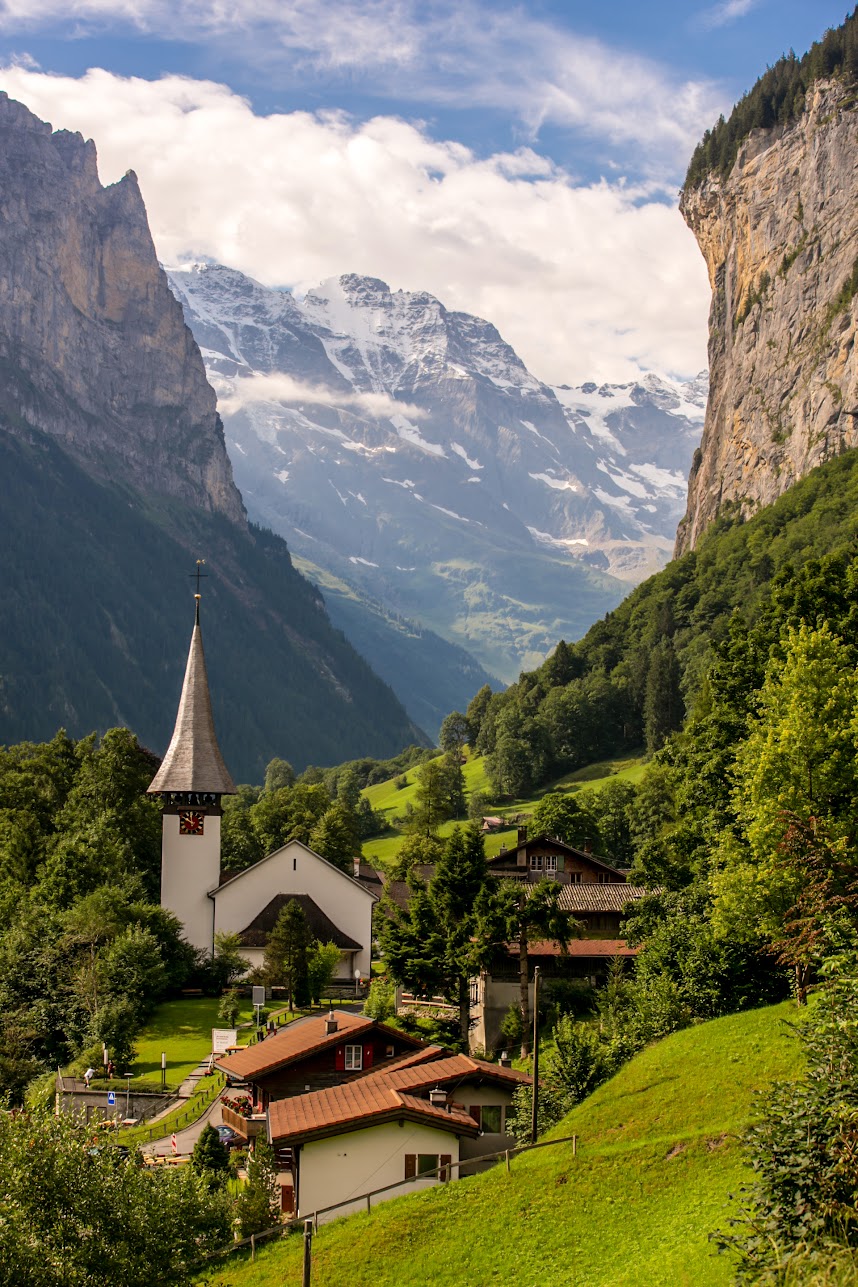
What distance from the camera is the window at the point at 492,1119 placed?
140 ft

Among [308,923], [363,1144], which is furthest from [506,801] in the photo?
[363,1144]

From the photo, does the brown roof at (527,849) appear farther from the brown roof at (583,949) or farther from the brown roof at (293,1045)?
the brown roof at (293,1045)

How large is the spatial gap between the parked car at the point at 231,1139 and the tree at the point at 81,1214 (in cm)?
1367

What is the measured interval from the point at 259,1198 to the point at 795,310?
168m

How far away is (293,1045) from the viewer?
4725 centimetres

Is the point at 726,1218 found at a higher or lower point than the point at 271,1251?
higher

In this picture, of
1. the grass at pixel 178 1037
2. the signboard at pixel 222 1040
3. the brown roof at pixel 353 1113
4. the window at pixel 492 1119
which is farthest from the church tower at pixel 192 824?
the brown roof at pixel 353 1113

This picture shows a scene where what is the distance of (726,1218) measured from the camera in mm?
27375

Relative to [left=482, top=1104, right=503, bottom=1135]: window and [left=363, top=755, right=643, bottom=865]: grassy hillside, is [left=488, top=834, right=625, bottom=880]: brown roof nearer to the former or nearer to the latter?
[left=482, top=1104, right=503, bottom=1135]: window

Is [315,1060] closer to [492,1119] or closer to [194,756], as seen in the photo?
[492,1119]

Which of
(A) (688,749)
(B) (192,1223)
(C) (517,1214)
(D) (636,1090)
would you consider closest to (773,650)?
(A) (688,749)

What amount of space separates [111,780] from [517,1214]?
2268 inches

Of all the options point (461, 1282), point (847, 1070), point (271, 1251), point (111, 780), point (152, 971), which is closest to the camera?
point (847, 1070)

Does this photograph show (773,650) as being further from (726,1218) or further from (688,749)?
(726,1218)
